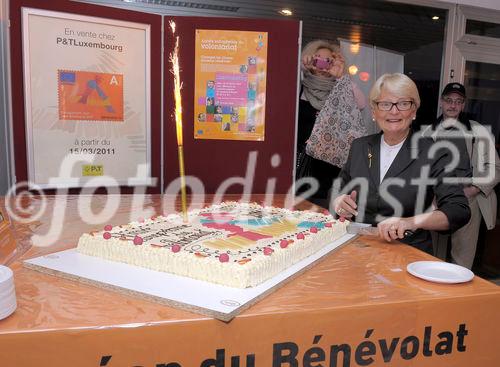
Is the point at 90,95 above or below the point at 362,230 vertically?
above

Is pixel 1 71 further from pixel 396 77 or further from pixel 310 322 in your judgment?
pixel 310 322

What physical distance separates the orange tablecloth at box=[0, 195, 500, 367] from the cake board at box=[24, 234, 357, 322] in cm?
2

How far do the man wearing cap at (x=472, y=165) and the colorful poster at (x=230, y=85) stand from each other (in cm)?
140

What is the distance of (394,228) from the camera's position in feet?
5.32

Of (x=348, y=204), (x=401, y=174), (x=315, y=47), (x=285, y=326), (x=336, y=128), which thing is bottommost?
(x=285, y=326)

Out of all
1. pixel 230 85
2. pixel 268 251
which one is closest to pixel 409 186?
pixel 268 251

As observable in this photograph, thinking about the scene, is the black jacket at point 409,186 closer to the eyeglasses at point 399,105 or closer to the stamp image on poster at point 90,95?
the eyeglasses at point 399,105

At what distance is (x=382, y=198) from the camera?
1953mm

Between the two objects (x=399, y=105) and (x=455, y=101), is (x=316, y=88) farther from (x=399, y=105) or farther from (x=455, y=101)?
(x=399, y=105)

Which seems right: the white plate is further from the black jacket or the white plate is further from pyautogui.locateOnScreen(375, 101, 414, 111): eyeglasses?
pyautogui.locateOnScreen(375, 101, 414, 111): eyeglasses

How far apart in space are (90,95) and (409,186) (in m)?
1.83

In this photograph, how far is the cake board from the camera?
1.03 m

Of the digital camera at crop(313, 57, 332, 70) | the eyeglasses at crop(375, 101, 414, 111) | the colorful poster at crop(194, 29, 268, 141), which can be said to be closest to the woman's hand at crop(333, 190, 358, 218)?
the eyeglasses at crop(375, 101, 414, 111)

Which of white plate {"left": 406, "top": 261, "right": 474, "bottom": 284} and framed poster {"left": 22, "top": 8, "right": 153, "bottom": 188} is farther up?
framed poster {"left": 22, "top": 8, "right": 153, "bottom": 188}
